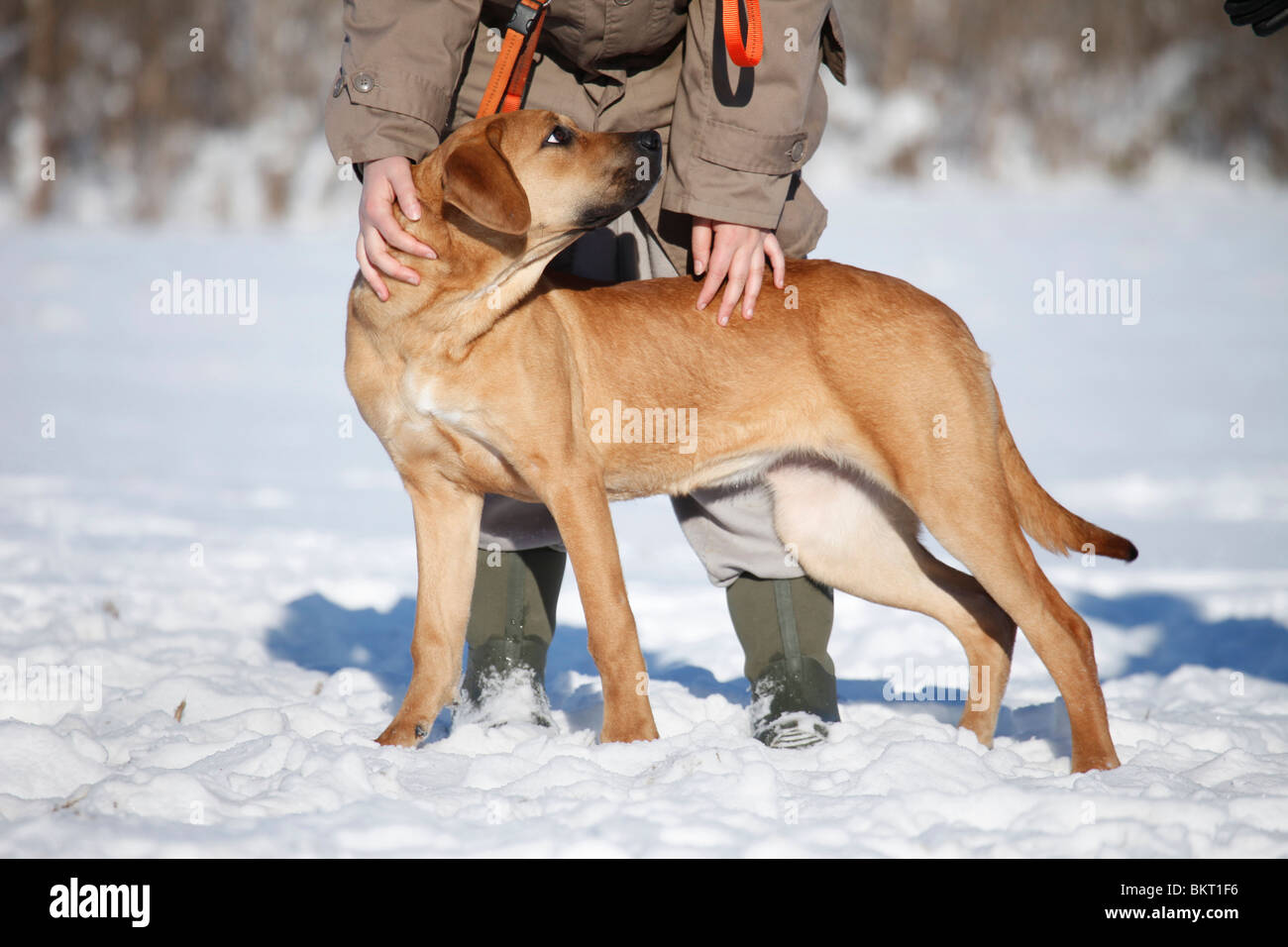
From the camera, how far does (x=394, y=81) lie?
10.3ft

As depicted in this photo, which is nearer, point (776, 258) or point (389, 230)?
point (389, 230)

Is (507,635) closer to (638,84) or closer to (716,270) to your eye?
(716,270)

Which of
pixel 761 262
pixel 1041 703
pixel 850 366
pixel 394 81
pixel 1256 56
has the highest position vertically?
pixel 1256 56

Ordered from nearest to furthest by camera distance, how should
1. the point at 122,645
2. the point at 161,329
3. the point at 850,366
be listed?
the point at 850,366, the point at 122,645, the point at 161,329

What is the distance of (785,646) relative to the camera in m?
3.80

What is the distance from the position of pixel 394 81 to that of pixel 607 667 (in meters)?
1.68

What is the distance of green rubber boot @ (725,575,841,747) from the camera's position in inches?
145

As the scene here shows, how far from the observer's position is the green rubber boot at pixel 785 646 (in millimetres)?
3689

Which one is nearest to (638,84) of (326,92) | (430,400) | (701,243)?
(701,243)

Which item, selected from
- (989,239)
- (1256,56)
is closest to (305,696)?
(989,239)

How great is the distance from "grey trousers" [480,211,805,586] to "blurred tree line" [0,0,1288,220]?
16.5m

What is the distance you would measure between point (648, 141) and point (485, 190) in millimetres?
508

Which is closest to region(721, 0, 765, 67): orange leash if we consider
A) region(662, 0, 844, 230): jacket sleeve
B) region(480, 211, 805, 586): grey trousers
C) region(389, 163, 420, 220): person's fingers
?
region(662, 0, 844, 230): jacket sleeve
